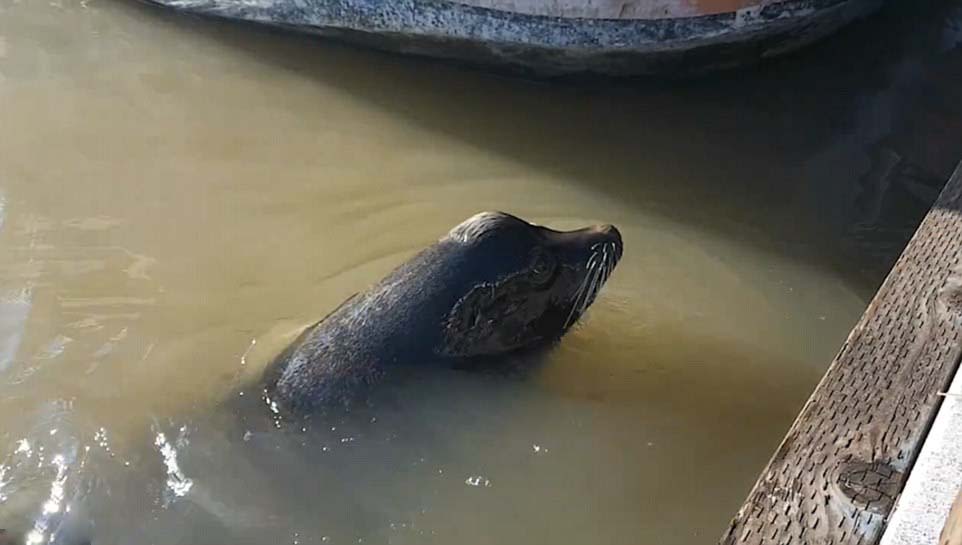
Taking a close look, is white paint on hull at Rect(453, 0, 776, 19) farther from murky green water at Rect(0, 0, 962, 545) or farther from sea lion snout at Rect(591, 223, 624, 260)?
sea lion snout at Rect(591, 223, 624, 260)

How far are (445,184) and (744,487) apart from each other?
2163 mm

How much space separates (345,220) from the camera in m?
5.02

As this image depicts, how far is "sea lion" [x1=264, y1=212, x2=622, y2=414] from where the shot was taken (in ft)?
12.8

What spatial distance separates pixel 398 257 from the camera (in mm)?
4801

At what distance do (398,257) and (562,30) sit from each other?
68.8 inches

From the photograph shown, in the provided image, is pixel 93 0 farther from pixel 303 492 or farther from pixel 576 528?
pixel 576 528

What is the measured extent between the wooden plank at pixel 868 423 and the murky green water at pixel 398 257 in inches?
38.5

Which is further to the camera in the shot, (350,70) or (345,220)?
(350,70)

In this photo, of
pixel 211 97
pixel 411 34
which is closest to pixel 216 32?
pixel 211 97

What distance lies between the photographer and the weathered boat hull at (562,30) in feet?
18.9

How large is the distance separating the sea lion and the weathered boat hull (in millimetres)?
1910

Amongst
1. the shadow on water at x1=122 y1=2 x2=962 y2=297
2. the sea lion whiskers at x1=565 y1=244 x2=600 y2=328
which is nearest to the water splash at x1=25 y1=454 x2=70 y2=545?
the sea lion whiskers at x1=565 y1=244 x2=600 y2=328

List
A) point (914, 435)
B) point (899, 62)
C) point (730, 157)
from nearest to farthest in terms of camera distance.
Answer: point (914, 435), point (730, 157), point (899, 62)

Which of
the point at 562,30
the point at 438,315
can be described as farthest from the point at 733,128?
the point at 438,315
